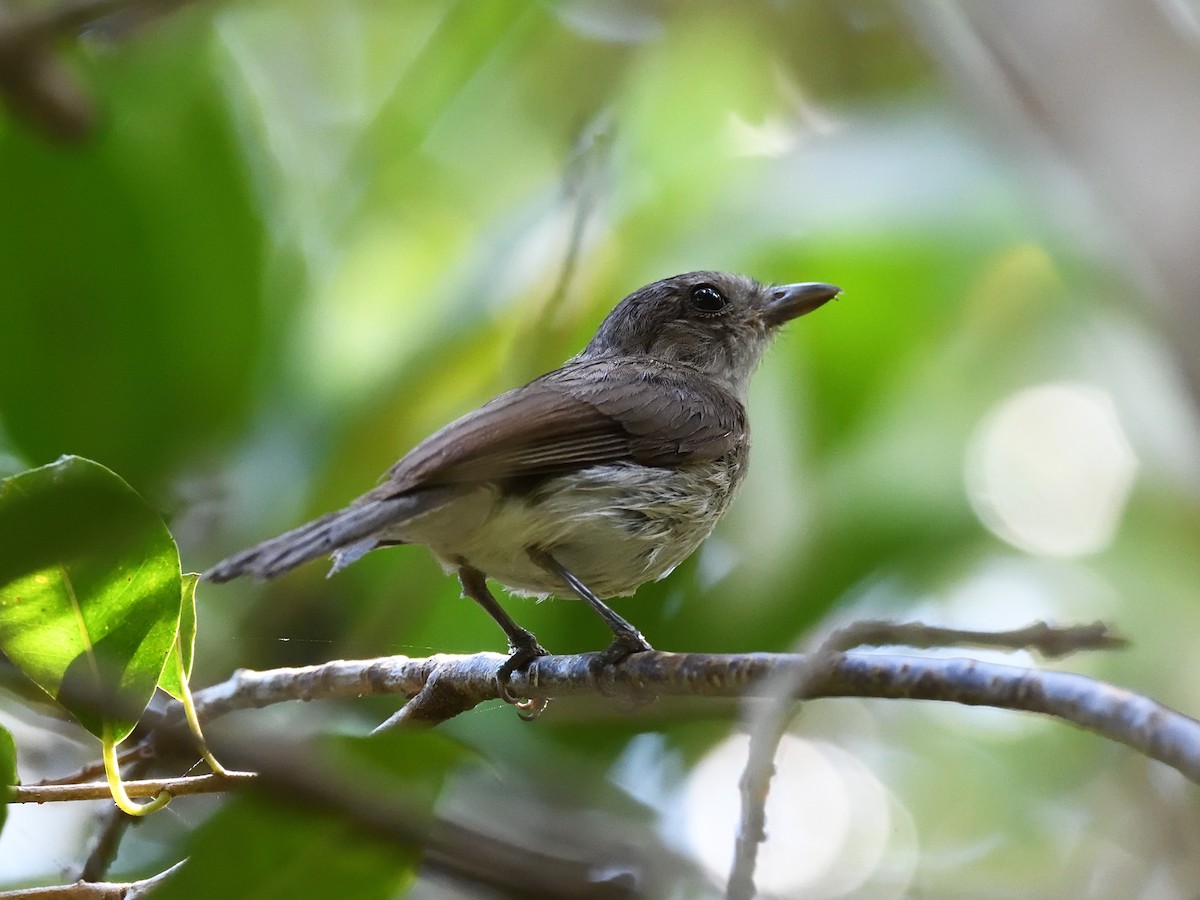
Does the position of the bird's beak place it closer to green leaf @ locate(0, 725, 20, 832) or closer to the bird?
the bird

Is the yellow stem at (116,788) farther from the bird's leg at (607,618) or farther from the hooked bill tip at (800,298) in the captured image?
the hooked bill tip at (800,298)

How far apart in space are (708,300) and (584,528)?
5.28 feet

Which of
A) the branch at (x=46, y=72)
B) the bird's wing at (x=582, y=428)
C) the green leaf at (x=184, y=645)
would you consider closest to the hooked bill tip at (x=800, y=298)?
the bird's wing at (x=582, y=428)

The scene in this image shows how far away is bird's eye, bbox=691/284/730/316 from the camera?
15.7ft

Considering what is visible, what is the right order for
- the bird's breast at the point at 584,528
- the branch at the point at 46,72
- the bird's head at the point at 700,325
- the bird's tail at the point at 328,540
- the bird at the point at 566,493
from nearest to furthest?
the bird's tail at the point at 328,540 < the branch at the point at 46,72 < the bird at the point at 566,493 < the bird's breast at the point at 584,528 < the bird's head at the point at 700,325

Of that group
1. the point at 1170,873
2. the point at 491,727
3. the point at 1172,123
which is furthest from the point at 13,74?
the point at 1170,873

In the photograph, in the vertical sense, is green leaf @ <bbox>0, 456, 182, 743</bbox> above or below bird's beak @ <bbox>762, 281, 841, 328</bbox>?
below

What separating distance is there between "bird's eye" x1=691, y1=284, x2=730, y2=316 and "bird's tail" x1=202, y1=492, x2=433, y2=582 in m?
2.00

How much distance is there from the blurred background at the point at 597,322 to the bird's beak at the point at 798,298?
166 mm

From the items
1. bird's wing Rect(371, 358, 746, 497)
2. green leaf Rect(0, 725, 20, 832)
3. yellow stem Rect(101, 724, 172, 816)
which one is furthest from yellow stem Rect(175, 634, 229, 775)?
bird's wing Rect(371, 358, 746, 497)

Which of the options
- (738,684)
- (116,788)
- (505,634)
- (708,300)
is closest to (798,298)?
(708,300)

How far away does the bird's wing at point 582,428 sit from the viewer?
10.5ft

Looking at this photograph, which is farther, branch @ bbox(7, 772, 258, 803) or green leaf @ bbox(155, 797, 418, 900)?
branch @ bbox(7, 772, 258, 803)

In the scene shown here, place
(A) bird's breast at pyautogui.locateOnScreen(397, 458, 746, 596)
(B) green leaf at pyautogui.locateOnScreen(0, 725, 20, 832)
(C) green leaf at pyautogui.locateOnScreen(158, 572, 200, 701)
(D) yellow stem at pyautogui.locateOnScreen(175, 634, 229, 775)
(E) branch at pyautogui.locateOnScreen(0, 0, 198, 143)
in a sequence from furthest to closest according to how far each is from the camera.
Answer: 1. (A) bird's breast at pyautogui.locateOnScreen(397, 458, 746, 596)
2. (E) branch at pyautogui.locateOnScreen(0, 0, 198, 143)
3. (C) green leaf at pyautogui.locateOnScreen(158, 572, 200, 701)
4. (B) green leaf at pyautogui.locateOnScreen(0, 725, 20, 832)
5. (D) yellow stem at pyautogui.locateOnScreen(175, 634, 229, 775)
